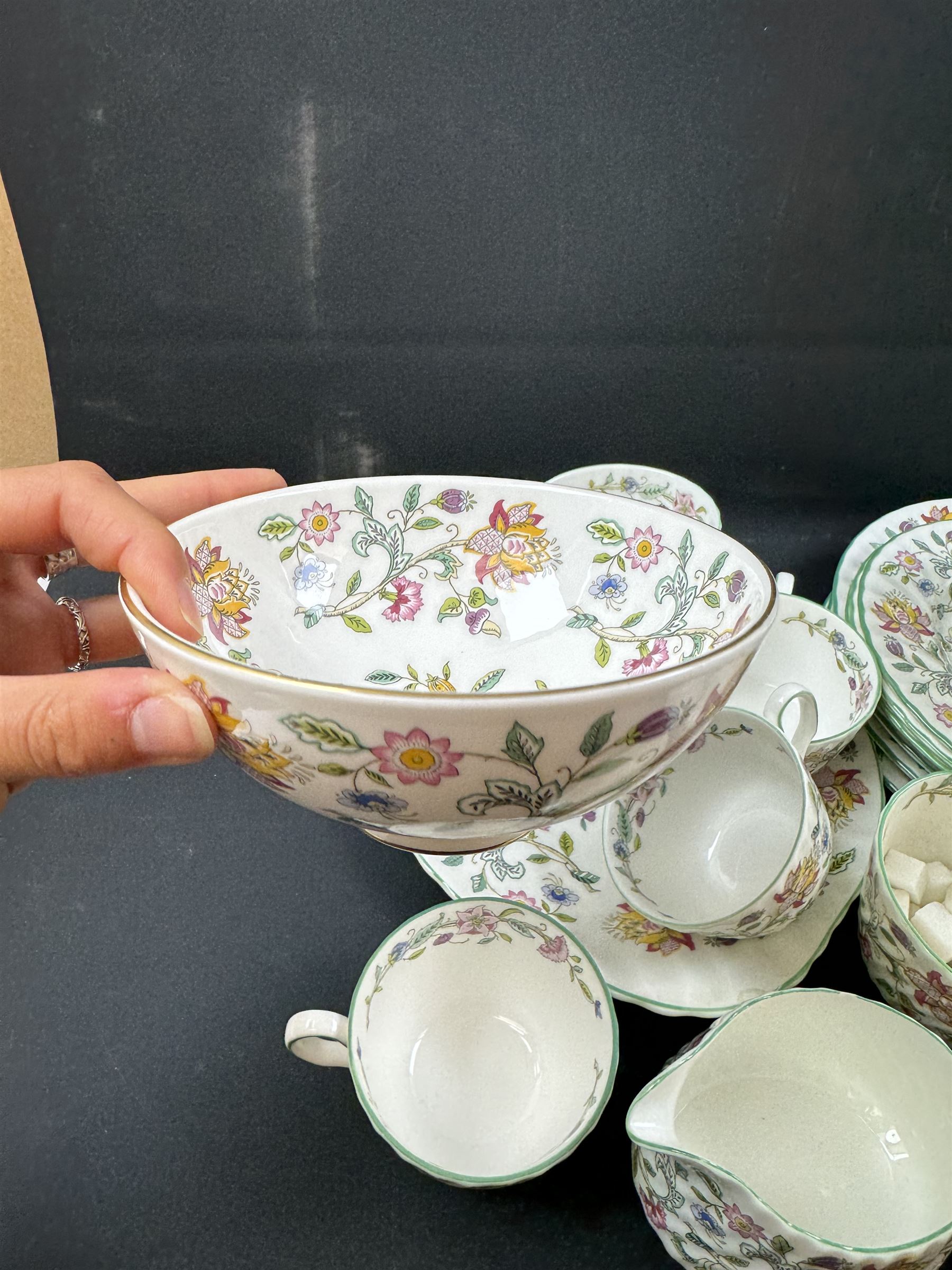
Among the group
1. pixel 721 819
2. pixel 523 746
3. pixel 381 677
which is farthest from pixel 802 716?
pixel 523 746

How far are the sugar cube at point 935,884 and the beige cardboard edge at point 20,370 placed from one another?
3.04ft

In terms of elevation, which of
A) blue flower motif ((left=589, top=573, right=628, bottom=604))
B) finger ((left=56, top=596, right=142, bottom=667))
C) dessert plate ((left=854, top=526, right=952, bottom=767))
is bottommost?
dessert plate ((left=854, top=526, right=952, bottom=767))

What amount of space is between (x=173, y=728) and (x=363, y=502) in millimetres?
273

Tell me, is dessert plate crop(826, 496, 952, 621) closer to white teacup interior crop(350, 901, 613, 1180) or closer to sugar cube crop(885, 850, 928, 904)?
sugar cube crop(885, 850, 928, 904)

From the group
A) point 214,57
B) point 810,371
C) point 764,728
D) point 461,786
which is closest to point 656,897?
point 764,728

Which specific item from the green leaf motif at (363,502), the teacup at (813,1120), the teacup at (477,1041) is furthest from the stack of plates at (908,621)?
the green leaf motif at (363,502)

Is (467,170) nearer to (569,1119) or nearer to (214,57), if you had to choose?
(214,57)

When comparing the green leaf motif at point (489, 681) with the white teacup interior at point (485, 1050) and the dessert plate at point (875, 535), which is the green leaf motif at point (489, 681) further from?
Answer: the dessert plate at point (875, 535)

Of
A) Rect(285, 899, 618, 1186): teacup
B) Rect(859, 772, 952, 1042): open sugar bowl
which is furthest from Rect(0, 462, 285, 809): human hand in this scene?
Rect(859, 772, 952, 1042): open sugar bowl

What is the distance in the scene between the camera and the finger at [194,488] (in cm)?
69

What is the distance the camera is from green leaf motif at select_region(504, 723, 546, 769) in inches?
14.2

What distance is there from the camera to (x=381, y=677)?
0.67 meters

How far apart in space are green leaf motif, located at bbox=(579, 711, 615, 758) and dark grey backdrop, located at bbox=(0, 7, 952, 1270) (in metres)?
0.33

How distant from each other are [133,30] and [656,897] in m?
0.92
